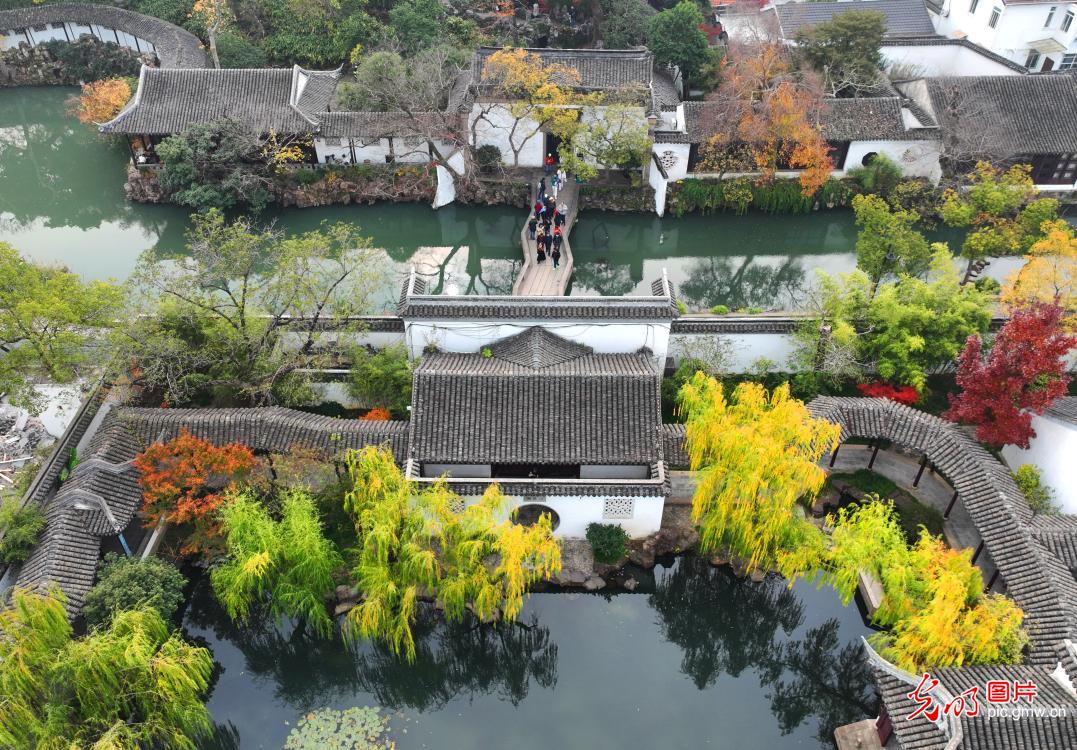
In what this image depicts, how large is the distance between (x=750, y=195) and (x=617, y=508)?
18.5 meters

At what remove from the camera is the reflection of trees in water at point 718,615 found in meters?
18.7

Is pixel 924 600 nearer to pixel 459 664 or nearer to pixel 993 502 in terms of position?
pixel 993 502

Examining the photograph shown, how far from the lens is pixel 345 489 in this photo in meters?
19.5

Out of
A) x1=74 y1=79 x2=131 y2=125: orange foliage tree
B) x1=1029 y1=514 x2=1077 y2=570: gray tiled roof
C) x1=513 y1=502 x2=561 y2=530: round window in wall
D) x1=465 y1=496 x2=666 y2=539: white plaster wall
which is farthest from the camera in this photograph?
x1=74 y1=79 x2=131 y2=125: orange foliage tree

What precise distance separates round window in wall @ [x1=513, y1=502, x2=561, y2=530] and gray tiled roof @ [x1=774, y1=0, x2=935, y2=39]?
29489 millimetres

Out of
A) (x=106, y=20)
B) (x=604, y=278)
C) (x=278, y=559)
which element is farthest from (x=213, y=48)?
(x=278, y=559)

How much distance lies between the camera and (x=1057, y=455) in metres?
19.7

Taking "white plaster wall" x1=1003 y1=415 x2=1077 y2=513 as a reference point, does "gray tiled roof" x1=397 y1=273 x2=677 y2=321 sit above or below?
above

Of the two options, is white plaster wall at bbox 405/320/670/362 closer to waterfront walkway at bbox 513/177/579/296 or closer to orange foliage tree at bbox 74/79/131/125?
waterfront walkway at bbox 513/177/579/296

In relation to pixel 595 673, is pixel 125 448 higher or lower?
higher

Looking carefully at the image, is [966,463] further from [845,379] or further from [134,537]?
[134,537]

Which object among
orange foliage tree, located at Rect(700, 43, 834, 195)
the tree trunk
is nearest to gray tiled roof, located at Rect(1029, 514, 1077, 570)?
orange foliage tree, located at Rect(700, 43, 834, 195)

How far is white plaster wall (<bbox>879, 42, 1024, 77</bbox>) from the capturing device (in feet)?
123

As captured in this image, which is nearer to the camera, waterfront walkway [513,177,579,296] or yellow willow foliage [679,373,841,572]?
yellow willow foliage [679,373,841,572]
